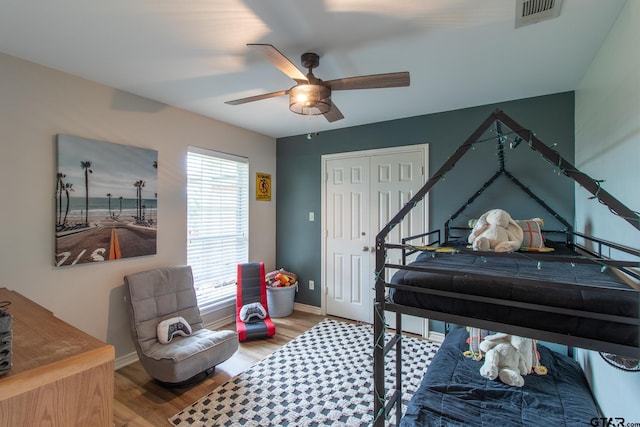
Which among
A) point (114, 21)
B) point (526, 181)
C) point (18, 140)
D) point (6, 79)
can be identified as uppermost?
point (114, 21)

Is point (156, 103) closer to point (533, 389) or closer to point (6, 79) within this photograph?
point (6, 79)

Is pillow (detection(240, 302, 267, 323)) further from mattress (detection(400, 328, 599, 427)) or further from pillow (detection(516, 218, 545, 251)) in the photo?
pillow (detection(516, 218, 545, 251))

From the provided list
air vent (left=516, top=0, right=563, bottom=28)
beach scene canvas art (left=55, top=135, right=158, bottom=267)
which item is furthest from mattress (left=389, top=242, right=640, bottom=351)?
beach scene canvas art (left=55, top=135, right=158, bottom=267)

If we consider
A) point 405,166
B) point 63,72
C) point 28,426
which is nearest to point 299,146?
point 405,166

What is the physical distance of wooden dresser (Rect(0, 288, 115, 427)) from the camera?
2.30 ft

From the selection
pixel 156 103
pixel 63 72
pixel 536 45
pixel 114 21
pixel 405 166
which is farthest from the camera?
pixel 405 166

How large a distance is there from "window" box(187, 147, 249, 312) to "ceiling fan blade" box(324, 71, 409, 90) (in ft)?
6.71

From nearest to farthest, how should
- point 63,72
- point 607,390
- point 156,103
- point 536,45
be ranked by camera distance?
point 607,390 < point 536,45 < point 63,72 < point 156,103

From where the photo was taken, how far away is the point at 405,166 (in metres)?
3.39

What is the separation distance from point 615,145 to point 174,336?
345 cm

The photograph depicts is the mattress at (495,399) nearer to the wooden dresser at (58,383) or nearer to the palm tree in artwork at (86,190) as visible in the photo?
the wooden dresser at (58,383)

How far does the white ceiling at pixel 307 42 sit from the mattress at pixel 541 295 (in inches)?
54.1

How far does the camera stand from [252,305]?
338cm

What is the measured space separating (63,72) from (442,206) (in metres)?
3.60
